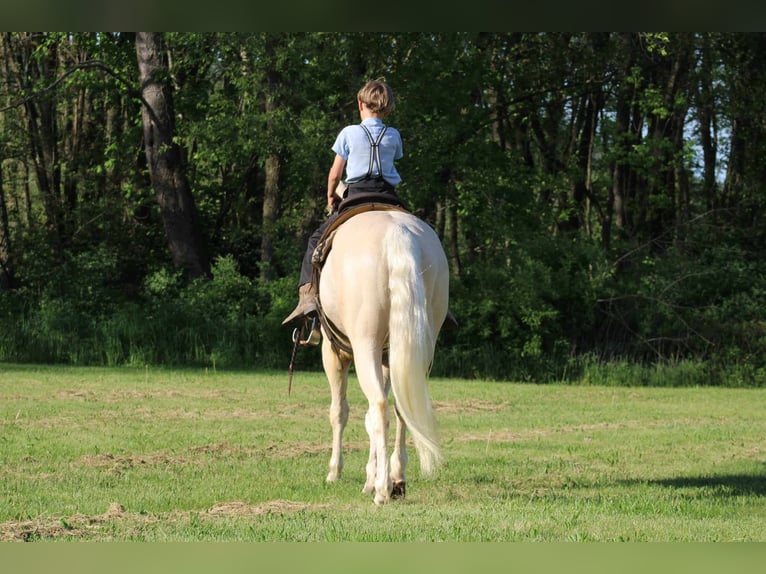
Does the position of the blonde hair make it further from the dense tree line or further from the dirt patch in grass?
the dense tree line

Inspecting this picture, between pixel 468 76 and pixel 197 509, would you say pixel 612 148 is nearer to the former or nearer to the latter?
pixel 468 76

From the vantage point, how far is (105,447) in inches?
411

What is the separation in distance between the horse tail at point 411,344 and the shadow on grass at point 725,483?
258 cm

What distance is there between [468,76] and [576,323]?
5787mm

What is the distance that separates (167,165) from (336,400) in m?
17.9

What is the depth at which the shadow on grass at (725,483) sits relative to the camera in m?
8.34

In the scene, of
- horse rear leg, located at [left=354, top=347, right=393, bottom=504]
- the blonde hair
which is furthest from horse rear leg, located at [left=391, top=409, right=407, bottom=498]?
the blonde hair

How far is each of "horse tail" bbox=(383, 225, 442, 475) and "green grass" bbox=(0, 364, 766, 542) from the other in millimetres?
479

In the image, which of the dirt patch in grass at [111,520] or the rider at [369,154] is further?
the rider at [369,154]

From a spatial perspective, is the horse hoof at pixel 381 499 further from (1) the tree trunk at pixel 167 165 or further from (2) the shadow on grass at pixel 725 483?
(1) the tree trunk at pixel 167 165

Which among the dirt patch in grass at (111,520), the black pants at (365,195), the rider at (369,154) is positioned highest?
the rider at (369,154)

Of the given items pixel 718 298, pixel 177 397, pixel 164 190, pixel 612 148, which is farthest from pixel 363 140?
pixel 612 148

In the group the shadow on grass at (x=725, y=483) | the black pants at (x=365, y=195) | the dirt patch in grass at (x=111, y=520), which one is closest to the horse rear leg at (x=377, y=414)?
the dirt patch in grass at (x=111, y=520)

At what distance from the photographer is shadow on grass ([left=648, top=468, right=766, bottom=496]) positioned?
8336mm
